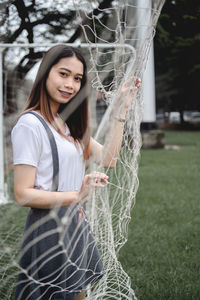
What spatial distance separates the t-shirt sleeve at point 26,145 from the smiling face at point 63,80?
0.69 ft

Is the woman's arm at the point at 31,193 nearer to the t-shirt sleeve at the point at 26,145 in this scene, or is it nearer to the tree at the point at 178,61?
the t-shirt sleeve at the point at 26,145

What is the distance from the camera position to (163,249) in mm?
2738

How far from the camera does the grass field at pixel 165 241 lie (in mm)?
2184

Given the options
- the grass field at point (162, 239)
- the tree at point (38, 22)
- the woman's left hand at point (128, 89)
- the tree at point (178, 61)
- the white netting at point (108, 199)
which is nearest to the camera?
the white netting at point (108, 199)

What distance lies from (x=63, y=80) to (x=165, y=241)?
6.18ft

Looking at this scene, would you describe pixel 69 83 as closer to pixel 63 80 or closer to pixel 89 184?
pixel 63 80

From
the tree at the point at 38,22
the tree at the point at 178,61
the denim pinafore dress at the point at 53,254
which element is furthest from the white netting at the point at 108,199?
the tree at the point at 178,61

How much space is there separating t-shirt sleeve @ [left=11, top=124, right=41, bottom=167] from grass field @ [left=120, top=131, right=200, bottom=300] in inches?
48.2

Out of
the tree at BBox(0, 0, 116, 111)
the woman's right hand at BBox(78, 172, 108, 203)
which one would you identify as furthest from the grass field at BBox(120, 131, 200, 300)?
the tree at BBox(0, 0, 116, 111)

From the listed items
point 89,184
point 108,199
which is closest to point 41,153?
point 89,184

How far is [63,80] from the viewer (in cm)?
141

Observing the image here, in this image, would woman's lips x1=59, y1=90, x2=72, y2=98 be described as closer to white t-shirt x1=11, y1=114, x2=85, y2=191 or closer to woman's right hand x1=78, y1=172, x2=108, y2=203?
white t-shirt x1=11, y1=114, x2=85, y2=191

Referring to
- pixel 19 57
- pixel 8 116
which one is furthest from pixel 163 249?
pixel 8 116

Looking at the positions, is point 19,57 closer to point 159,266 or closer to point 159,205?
point 159,205
